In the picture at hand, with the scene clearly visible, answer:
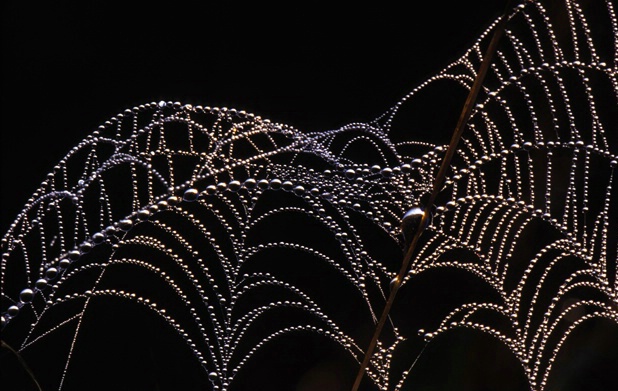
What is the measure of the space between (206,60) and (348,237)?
197 millimetres

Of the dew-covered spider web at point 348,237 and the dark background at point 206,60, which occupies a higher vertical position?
the dark background at point 206,60

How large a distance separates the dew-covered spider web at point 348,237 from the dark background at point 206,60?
0.02 m

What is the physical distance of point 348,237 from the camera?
71cm

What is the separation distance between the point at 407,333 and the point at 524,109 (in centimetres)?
22

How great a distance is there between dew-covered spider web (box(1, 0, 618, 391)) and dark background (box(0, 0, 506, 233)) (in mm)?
19

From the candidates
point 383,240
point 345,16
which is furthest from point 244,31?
point 383,240

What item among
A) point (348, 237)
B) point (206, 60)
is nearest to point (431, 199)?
point (348, 237)

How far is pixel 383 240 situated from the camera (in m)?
0.71

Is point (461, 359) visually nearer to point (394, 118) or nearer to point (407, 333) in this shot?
point (407, 333)

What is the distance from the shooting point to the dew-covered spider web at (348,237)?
0.67 meters

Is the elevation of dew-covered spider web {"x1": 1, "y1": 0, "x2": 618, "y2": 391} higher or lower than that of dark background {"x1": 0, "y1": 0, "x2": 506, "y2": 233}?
lower

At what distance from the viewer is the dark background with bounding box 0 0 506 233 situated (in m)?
0.69

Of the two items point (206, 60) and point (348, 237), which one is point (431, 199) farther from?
point (206, 60)

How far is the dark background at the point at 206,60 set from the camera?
2.25ft
